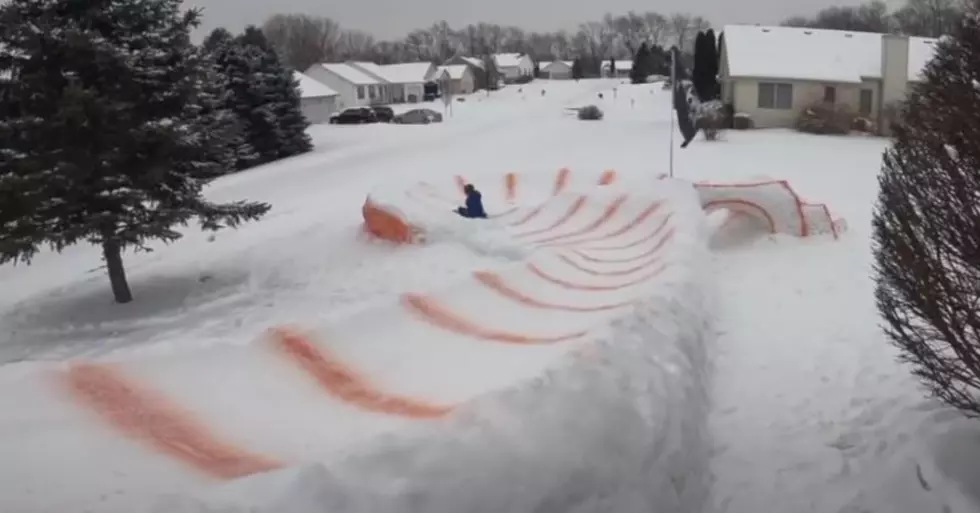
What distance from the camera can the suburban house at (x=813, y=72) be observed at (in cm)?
3300

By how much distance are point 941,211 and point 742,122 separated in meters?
31.0

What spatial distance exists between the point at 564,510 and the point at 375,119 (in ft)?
141

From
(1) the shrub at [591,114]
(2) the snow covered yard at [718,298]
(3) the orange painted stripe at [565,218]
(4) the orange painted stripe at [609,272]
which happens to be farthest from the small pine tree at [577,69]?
(4) the orange painted stripe at [609,272]

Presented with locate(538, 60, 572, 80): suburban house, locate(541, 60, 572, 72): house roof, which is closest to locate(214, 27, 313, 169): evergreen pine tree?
locate(538, 60, 572, 80): suburban house

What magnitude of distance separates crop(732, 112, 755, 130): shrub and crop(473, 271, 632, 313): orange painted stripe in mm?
28373

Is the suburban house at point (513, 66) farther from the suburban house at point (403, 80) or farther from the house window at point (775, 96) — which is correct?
the house window at point (775, 96)

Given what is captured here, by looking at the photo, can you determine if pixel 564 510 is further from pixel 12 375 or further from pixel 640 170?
pixel 640 170

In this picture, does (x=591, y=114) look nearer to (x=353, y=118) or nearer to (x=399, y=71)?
(x=353, y=118)

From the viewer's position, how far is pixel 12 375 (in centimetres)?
469

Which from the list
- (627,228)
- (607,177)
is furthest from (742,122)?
(627,228)

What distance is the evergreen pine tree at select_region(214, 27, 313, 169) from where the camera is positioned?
30.7m

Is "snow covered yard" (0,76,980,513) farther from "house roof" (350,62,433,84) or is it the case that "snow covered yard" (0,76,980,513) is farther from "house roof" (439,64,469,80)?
"house roof" (439,64,469,80)

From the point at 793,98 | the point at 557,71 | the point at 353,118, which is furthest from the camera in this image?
the point at 557,71

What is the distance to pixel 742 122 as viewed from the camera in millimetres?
34438
